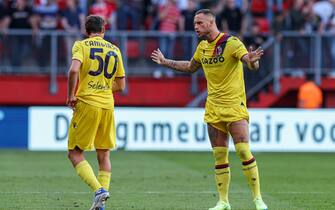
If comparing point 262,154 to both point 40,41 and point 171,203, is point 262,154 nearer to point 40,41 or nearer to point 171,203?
point 40,41

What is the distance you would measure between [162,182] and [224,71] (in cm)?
429

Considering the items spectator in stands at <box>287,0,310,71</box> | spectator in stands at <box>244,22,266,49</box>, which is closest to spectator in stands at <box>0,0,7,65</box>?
spectator in stands at <box>244,22,266,49</box>

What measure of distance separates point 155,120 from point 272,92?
14.5 feet

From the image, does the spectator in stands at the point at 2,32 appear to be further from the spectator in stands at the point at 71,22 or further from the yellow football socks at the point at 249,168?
the yellow football socks at the point at 249,168

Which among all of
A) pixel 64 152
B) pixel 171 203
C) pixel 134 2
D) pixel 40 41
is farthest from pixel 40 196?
pixel 134 2

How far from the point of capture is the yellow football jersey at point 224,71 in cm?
1222

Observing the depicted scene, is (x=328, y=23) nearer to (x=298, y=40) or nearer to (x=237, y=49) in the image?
(x=298, y=40)

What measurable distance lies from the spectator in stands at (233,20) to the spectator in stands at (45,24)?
14.5 ft

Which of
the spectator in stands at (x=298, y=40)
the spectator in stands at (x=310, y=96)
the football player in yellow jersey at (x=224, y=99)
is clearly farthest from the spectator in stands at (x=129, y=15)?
the football player in yellow jersey at (x=224, y=99)

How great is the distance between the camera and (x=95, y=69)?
12.0 meters

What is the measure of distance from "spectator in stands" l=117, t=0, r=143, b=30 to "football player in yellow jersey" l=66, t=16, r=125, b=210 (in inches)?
577

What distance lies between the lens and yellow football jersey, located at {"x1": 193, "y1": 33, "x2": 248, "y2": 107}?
12219mm

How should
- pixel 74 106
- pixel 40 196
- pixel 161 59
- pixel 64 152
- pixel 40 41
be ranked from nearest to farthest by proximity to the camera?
1. pixel 74 106
2. pixel 161 59
3. pixel 40 196
4. pixel 64 152
5. pixel 40 41

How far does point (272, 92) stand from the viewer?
27.1 meters
